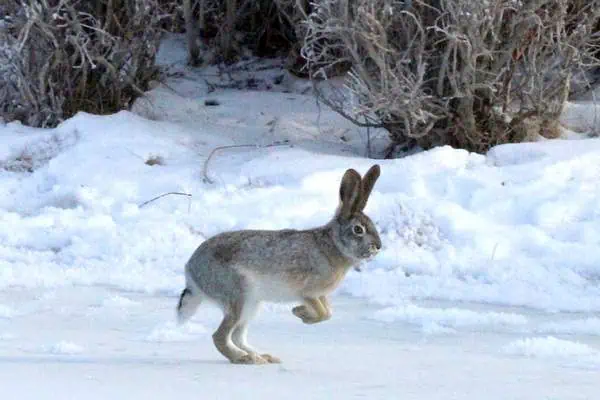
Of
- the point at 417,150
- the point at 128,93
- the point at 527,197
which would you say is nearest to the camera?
the point at 527,197

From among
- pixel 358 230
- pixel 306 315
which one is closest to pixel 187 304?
pixel 306 315

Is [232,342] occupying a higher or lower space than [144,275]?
higher

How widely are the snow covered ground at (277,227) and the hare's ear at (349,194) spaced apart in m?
0.69

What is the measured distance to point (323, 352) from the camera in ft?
24.2

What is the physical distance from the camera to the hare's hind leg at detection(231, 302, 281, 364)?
704cm

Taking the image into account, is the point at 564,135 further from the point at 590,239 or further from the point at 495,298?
the point at 495,298

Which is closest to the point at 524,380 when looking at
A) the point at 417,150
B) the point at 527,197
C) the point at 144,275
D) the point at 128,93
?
the point at 144,275

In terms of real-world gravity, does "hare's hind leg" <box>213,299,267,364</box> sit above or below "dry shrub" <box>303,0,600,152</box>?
above

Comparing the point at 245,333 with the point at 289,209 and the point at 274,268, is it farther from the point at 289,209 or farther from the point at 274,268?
the point at 289,209

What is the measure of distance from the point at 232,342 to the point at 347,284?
2.31 meters

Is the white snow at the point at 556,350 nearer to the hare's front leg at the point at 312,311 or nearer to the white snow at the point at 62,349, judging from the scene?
the hare's front leg at the point at 312,311

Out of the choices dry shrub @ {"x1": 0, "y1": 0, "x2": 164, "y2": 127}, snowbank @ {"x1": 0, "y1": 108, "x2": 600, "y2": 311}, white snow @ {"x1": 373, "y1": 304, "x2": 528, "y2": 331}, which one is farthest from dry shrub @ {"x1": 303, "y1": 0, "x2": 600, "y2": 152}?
white snow @ {"x1": 373, "y1": 304, "x2": 528, "y2": 331}

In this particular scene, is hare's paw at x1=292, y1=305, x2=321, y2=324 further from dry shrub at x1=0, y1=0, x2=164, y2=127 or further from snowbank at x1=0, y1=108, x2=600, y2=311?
dry shrub at x1=0, y1=0, x2=164, y2=127

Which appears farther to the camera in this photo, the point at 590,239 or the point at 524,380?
the point at 590,239
